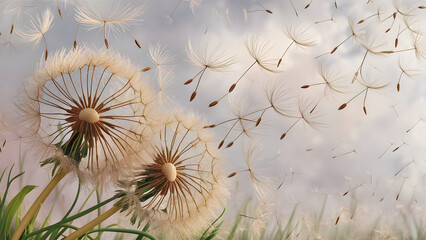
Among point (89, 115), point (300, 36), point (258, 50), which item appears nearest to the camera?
point (89, 115)

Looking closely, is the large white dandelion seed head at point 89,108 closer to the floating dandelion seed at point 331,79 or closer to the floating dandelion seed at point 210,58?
the floating dandelion seed at point 210,58

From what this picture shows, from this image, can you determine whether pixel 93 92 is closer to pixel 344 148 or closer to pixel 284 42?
pixel 284 42

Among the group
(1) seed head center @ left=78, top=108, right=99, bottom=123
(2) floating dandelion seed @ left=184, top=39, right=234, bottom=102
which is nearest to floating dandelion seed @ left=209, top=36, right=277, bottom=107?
(2) floating dandelion seed @ left=184, top=39, right=234, bottom=102

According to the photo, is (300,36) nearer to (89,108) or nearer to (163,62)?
(163,62)

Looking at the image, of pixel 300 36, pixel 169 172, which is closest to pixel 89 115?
pixel 169 172

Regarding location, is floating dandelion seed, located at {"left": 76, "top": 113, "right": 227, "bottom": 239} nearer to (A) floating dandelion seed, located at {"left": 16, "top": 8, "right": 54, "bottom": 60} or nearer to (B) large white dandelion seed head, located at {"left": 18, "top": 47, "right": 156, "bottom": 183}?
(B) large white dandelion seed head, located at {"left": 18, "top": 47, "right": 156, "bottom": 183}

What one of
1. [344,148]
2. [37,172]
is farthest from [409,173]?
[37,172]
